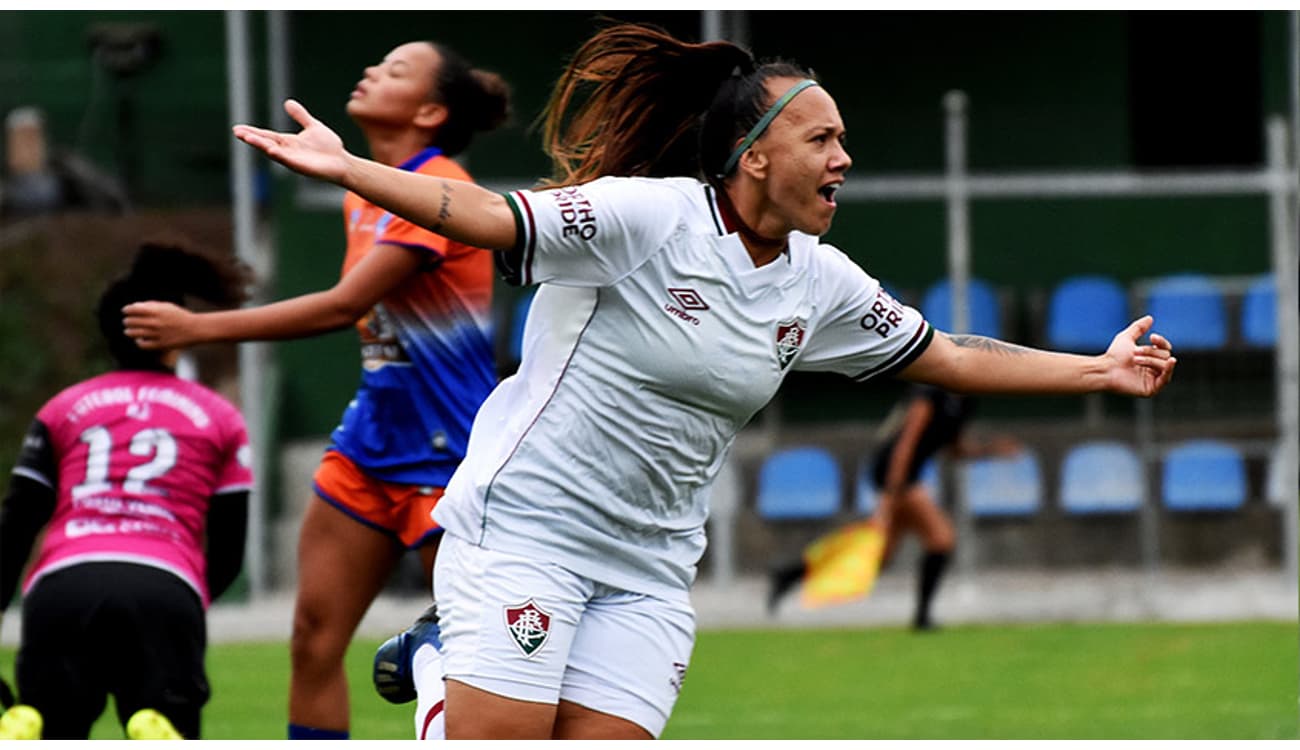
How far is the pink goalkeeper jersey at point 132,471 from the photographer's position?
6.14 meters

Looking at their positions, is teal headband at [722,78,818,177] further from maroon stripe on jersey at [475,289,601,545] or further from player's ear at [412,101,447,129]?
player's ear at [412,101,447,129]

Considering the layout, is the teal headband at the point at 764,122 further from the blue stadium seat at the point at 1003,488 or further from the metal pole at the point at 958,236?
the blue stadium seat at the point at 1003,488

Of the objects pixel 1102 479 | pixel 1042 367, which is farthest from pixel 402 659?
pixel 1102 479

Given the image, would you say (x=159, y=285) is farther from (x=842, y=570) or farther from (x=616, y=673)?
(x=842, y=570)

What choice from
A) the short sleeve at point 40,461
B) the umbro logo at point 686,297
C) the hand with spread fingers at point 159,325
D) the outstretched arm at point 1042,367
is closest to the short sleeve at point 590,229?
the umbro logo at point 686,297

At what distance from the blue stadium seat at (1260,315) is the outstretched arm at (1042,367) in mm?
10227

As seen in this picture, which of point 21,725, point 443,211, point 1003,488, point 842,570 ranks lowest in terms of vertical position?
point 842,570

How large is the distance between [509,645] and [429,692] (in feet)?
1.21

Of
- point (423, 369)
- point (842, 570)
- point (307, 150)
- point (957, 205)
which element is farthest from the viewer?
point (957, 205)

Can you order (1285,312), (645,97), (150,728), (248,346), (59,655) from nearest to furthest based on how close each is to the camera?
(645,97) < (150,728) < (59,655) < (1285,312) < (248,346)

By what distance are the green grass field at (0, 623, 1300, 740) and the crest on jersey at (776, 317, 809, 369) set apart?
3.95m

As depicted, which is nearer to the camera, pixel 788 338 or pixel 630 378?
pixel 630 378

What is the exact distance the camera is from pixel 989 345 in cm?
530
